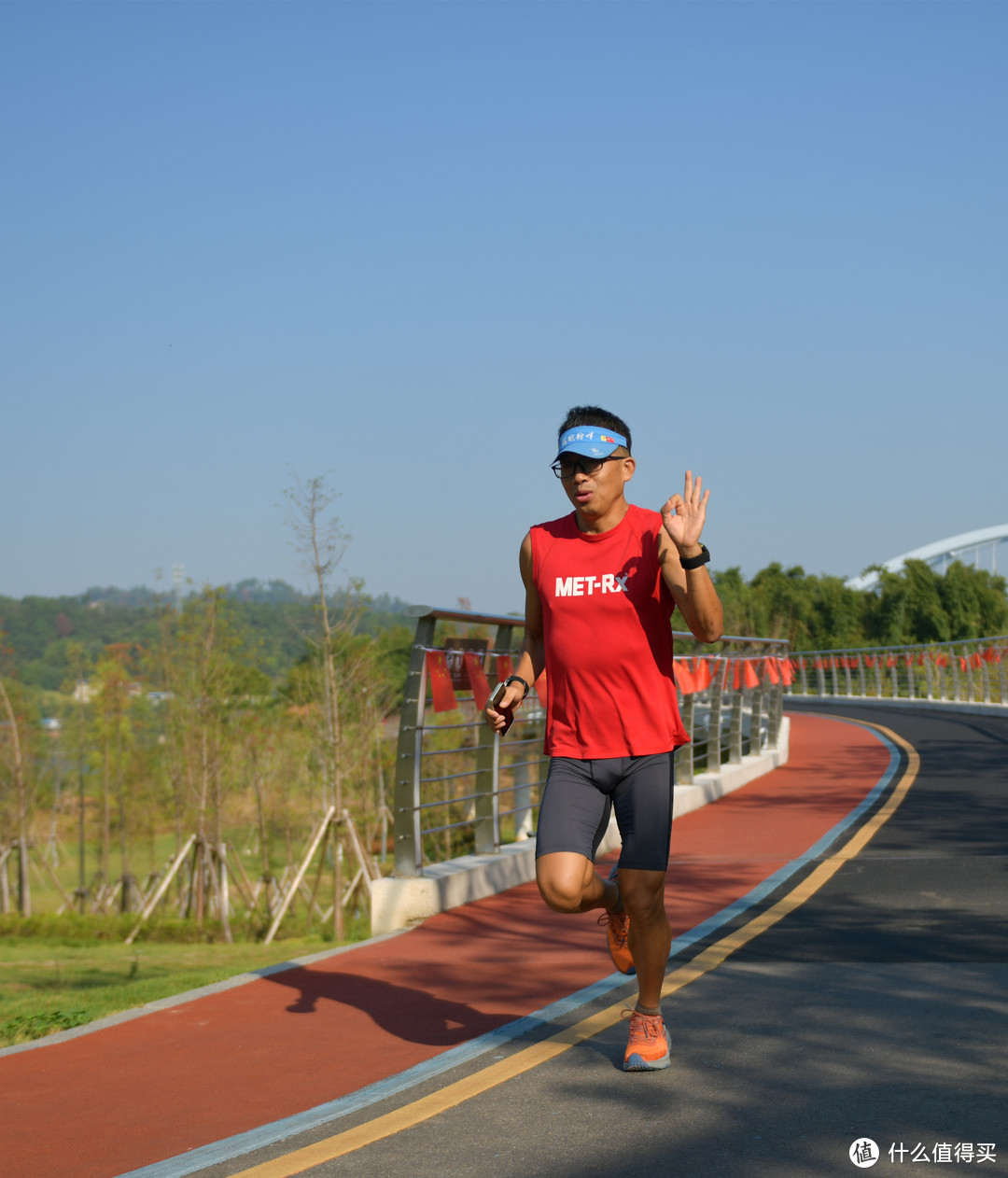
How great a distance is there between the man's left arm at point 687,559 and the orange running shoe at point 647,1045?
4.23 feet

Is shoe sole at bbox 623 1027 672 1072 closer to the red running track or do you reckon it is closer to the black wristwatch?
the red running track

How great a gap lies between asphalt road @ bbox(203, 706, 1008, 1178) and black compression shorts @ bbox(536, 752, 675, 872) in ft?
2.38

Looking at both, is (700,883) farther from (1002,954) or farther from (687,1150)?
(687,1150)

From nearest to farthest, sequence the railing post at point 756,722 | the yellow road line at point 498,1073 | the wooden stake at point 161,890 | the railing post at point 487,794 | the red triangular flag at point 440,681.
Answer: the yellow road line at point 498,1073 → the red triangular flag at point 440,681 → the railing post at point 487,794 → the railing post at point 756,722 → the wooden stake at point 161,890

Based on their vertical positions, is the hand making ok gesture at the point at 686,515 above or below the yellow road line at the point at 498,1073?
above

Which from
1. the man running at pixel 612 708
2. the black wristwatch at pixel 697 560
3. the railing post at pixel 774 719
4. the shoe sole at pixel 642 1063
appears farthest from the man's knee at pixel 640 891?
the railing post at pixel 774 719

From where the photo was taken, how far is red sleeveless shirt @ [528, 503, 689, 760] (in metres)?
4.17

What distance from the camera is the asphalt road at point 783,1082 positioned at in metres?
3.29

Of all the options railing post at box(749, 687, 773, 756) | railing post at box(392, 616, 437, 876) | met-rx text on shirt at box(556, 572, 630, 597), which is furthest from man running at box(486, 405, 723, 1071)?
railing post at box(749, 687, 773, 756)

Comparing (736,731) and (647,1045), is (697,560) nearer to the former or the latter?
(647,1045)

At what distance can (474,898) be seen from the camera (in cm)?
837

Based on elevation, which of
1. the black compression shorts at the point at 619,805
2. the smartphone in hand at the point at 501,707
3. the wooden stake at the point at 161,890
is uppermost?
the smartphone in hand at the point at 501,707

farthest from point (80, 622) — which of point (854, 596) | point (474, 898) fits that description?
point (474, 898)

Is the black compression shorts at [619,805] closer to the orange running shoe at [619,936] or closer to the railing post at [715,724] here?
the orange running shoe at [619,936]
